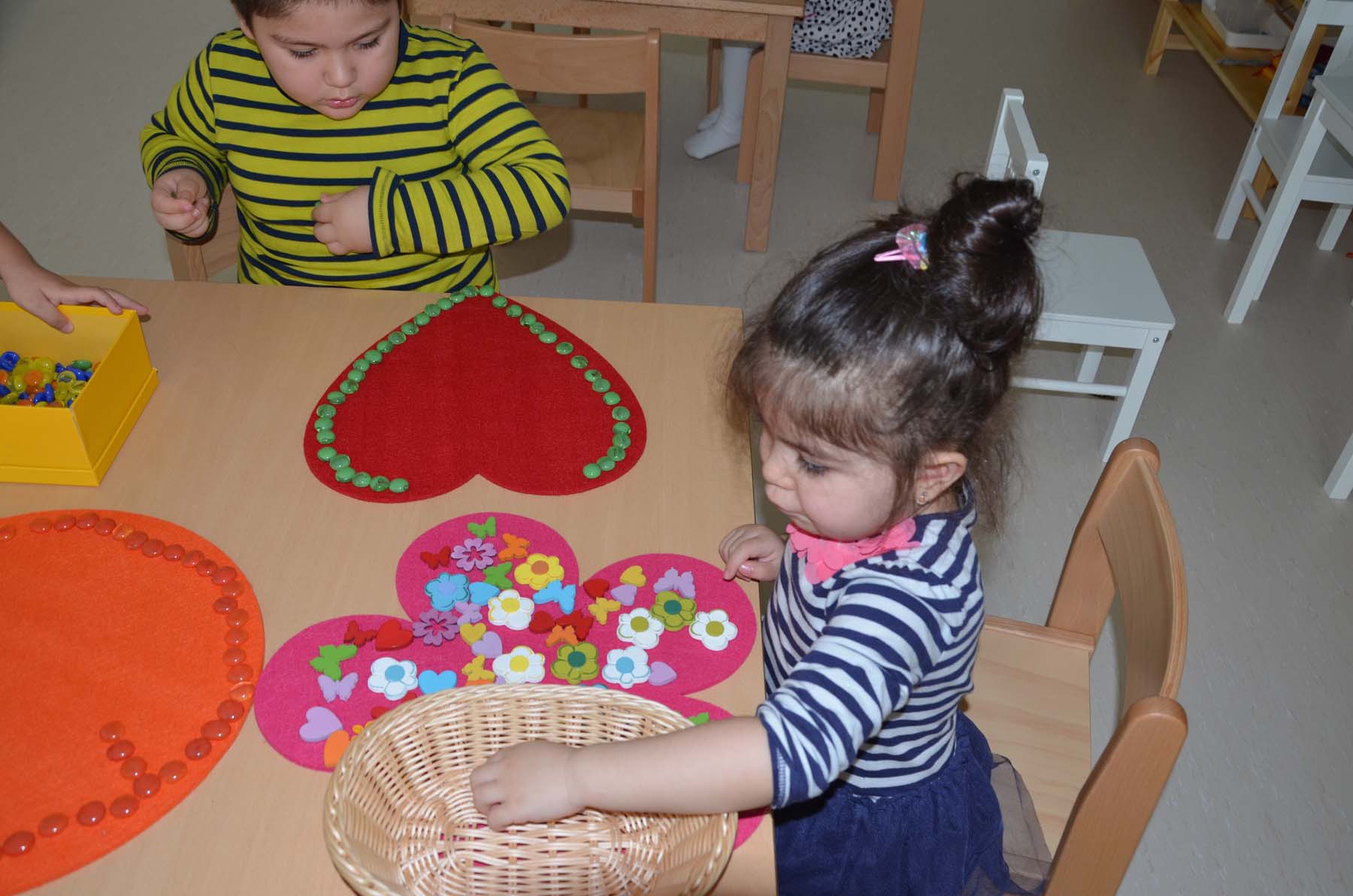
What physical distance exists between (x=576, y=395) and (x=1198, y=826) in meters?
1.21

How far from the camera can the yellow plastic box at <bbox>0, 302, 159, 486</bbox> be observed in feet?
3.49

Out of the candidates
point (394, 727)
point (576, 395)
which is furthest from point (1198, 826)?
point (394, 727)

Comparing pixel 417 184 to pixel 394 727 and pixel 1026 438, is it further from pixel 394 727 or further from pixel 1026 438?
pixel 1026 438

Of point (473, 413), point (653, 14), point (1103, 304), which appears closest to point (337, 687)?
point (473, 413)

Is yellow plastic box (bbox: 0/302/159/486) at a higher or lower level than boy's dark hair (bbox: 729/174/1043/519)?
lower

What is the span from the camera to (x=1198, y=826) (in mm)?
1730

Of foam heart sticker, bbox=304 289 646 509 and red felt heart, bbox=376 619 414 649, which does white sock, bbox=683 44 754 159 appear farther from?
red felt heart, bbox=376 619 414 649

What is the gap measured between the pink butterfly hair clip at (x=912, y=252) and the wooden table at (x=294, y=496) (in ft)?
1.11

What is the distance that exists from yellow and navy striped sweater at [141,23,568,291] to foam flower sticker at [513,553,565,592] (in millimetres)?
527

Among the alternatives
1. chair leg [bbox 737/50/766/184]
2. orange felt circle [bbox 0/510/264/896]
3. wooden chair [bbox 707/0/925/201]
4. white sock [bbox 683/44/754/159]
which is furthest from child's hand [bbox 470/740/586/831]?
white sock [bbox 683/44/754/159]

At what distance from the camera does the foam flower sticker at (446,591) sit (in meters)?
1.00

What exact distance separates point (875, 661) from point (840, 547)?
13 cm

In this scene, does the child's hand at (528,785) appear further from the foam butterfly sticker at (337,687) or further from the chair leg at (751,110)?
the chair leg at (751,110)

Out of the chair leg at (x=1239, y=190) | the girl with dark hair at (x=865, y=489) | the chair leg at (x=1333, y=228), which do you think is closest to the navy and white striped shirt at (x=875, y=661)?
the girl with dark hair at (x=865, y=489)
